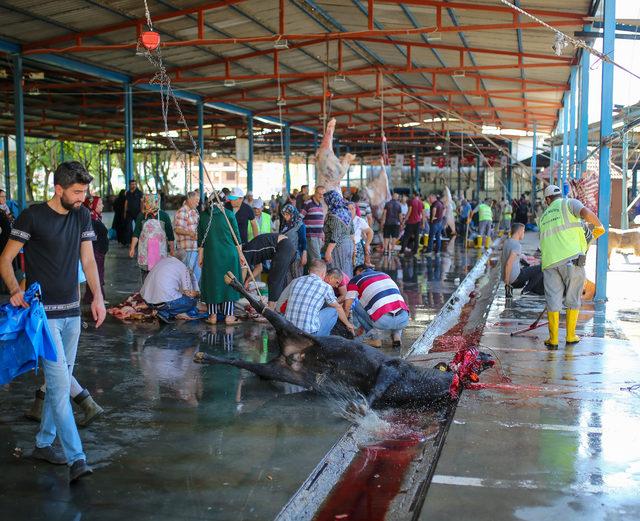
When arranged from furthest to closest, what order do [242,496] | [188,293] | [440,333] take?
[440,333] < [188,293] < [242,496]

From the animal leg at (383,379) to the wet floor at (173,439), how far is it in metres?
0.42

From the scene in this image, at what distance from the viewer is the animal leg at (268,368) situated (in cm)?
645

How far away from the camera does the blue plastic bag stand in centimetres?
429

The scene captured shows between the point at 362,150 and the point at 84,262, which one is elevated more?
the point at 362,150

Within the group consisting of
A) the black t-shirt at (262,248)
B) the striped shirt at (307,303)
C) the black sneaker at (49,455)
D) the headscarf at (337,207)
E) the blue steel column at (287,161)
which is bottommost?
the black sneaker at (49,455)

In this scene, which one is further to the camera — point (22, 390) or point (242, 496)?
point (22, 390)

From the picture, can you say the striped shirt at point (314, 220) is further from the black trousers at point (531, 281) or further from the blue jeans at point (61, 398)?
the blue jeans at point (61, 398)

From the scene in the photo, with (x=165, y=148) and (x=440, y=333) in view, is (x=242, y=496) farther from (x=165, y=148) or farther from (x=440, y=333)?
(x=165, y=148)

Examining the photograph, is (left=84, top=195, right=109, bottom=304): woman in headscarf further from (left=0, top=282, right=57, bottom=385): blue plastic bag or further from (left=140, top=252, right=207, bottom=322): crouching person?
(left=0, top=282, right=57, bottom=385): blue plastic bag

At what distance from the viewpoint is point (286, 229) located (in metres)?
10.8

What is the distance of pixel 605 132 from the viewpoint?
36.6 feet

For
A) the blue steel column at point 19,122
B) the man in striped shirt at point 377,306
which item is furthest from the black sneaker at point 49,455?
the blue steel column at point 19,122

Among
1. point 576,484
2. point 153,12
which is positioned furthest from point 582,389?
point 153,12

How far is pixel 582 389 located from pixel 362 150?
43.4m
